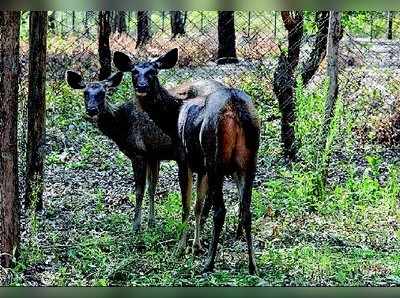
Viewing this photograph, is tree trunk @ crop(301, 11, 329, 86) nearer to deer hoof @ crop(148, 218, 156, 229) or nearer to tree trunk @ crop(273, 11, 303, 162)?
tree trunk @ crop(273, 11, 303, 162)

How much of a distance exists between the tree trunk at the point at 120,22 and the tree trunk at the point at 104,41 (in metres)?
0.08

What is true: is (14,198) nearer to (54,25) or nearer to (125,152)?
(125,152)

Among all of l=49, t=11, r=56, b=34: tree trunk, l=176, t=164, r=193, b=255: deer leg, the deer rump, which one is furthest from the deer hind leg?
l=49, t=11, r=56, b=34: tree trunk

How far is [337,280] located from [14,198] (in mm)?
1546

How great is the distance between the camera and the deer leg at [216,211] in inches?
166

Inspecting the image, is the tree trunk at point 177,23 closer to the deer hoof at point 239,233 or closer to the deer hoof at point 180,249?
the deer hoof at point 239,233

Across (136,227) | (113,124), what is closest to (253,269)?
(136,227)

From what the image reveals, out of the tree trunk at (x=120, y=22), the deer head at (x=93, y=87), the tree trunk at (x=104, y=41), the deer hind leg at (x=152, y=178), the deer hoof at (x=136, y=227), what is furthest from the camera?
the tree trunk at (x=120, y=22)

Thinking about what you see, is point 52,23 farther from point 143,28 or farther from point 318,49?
point 318,49

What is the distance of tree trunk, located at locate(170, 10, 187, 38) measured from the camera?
6.01 metres

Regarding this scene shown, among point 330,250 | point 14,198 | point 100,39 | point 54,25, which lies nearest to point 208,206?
point 330,250

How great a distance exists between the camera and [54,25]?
21.0 feet

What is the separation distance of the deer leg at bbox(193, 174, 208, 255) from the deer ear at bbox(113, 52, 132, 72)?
678mm

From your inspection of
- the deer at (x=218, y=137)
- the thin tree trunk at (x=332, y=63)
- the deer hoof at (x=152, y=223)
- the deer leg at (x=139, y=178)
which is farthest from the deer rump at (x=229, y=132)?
the thin tree trunk at (x=332, y=63)
